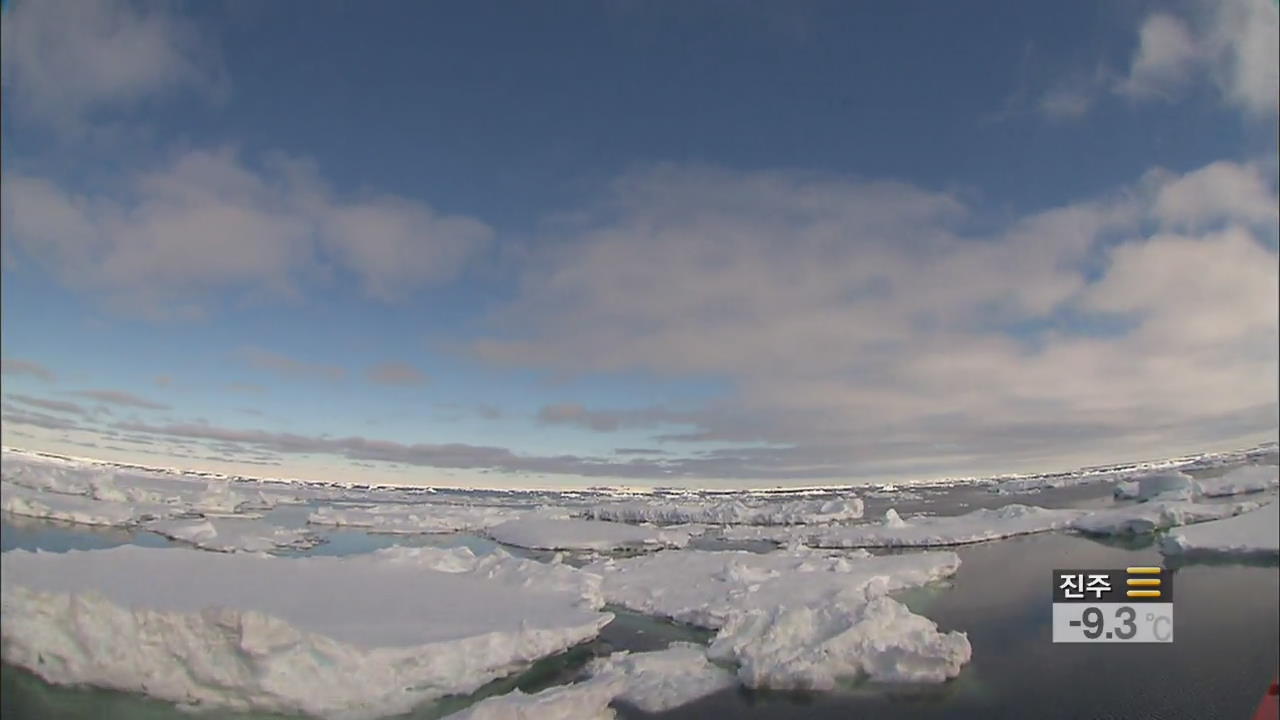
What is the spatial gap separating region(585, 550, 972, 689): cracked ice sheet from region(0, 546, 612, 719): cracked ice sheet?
9.24 ft

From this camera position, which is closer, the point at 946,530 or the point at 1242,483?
the point at 946,530

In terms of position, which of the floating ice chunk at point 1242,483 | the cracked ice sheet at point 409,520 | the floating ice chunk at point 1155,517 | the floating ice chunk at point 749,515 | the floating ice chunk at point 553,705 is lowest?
the cracked ice sheet at point 409,520

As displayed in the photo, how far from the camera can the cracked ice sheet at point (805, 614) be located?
8.16m

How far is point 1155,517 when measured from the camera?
19.7 m

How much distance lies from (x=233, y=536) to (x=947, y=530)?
28.4 metres

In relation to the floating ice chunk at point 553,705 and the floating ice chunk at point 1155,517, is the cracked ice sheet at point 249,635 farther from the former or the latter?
the floating ice chunk at point 1155,517

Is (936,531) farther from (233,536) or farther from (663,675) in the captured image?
(233,536)

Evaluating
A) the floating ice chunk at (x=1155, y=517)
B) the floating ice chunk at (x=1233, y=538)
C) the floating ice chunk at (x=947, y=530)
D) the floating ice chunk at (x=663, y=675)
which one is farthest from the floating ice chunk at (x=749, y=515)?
the floating ice chunk at (x=663, y=675)

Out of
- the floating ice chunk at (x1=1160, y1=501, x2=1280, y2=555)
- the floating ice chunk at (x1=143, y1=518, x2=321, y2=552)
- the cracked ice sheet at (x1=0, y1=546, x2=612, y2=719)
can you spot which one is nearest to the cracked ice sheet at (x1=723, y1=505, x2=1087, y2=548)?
the floating ice chunk at (x1=1160, y1=501, x2=1280, y2=555)

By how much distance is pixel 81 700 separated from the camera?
733 centimetres

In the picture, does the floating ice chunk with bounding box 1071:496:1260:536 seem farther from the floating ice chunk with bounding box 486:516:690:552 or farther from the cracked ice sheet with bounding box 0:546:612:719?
the cracked ice sheet with bounding box 0:546:612:719

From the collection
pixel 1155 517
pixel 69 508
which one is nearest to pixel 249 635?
pixel 1155 517

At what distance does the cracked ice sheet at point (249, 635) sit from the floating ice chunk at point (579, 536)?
14573mm

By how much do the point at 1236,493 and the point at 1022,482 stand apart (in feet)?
122
